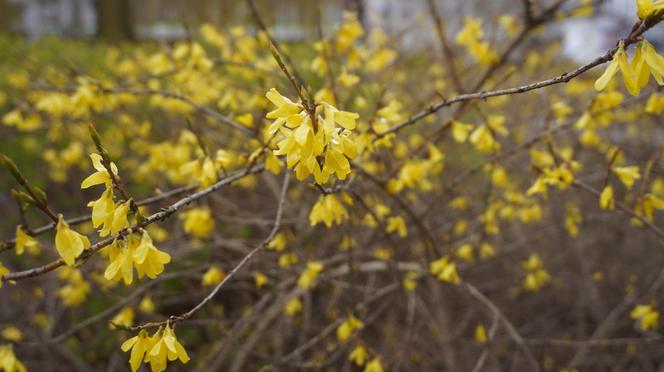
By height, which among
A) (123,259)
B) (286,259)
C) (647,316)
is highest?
(123,259)

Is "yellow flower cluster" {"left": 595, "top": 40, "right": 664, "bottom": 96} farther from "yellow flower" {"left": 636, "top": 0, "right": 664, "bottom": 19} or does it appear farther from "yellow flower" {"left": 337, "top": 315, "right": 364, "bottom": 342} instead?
"yellow flower" {"left": 337, "top": 315, "right": 364, "bottom": 342}

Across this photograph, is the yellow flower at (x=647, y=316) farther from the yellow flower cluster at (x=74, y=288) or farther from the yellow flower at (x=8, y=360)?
the yellow flower cluster at (x=74, y=288)

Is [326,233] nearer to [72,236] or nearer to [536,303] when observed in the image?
[536,303]

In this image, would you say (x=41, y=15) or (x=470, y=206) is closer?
(x=470, y=206)

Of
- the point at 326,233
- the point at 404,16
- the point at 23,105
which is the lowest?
the point at 326,233

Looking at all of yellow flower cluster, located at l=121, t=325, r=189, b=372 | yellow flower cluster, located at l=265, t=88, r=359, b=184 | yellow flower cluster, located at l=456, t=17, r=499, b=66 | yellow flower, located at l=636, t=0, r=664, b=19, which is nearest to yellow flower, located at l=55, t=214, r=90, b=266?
yellow flower cluster, located at l=121, t=325, r=189, b=372

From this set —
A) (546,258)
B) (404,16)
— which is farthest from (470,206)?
(404,16)

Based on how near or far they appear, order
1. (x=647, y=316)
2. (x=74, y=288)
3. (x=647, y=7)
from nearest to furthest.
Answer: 1. (x=647, y=7)
2. (x=647, y=316)
3. (x=74, y=288)

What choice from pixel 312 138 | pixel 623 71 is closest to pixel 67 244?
pixel 312 138

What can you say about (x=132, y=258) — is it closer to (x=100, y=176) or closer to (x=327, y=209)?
(x=100, y=176)
